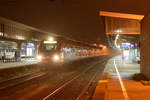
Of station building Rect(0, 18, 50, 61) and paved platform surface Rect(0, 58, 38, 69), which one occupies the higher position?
station building Rect(0, 18, 50, 61)

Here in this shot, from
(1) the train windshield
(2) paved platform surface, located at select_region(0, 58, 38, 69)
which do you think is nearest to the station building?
(2) paved platform surface, located at select_region(0, 58, 38, 69)

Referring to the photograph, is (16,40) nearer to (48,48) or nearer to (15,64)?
(15,64)

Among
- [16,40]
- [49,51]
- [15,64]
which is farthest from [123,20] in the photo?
[15,64]

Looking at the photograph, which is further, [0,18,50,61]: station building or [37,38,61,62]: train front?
[0,18,50,61]: station building

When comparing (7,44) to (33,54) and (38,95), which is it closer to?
(33,54)

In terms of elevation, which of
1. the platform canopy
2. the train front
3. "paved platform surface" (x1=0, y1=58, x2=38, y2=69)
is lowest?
"paved platform surface" (x1=0, y1=58, x2=38, y2=69)

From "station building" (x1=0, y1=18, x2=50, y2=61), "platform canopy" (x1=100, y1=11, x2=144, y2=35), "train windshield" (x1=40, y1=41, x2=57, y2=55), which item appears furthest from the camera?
"station building" (x1=0, y1=18, x2=50, y2=61)

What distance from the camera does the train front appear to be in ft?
57.0

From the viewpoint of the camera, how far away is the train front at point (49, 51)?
57.0 ft

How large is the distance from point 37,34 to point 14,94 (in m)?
19.2

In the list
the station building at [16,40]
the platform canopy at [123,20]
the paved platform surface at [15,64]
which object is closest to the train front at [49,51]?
the paved platform surface at [15,64]

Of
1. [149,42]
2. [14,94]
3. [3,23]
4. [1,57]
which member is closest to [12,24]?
[3,23]

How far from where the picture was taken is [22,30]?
2412 centimetres

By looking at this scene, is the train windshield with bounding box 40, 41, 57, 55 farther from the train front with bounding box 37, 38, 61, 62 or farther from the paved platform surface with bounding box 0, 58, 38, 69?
the paved platform surface with bounding box 0, 58, 38, 69
